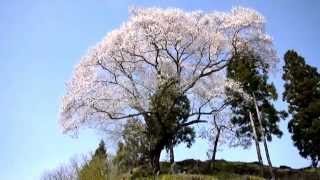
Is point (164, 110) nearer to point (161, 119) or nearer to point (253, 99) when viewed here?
point (161, 119)

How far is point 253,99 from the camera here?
2558cm

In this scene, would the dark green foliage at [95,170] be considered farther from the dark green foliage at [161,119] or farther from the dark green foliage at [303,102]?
the dark green foliage at [303,102]

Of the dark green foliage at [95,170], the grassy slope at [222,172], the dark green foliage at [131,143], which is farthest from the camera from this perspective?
the dark green foliage at [131,143]

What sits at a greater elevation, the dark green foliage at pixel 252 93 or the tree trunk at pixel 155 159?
the dark green foliage at pixel 252 93

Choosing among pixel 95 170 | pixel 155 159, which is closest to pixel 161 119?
pixel 155 159

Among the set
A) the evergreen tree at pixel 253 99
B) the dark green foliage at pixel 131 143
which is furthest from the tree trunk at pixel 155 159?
the evergreen tree at pixel 253 99

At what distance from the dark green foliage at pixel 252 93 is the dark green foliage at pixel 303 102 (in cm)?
110

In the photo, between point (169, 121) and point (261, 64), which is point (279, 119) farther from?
point (169, 121)

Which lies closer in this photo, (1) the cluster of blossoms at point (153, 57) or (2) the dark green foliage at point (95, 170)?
(2) the dark green foliage at point (95, 170)

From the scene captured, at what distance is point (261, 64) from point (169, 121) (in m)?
6.45

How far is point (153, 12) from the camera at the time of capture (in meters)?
22.9

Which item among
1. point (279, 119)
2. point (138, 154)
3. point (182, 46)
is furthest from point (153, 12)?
point (279, 119)

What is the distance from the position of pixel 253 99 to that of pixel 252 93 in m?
0.43

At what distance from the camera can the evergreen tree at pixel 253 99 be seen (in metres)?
25.3
